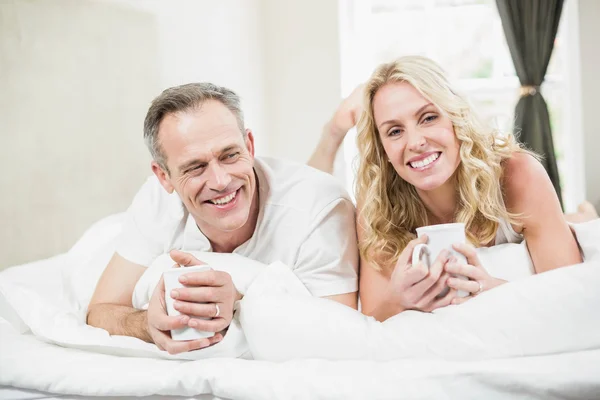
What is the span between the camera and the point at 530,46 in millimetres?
4098

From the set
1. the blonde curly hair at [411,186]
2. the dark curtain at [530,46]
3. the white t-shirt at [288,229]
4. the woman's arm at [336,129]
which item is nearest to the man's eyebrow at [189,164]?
the white t-shirt at [288,229]

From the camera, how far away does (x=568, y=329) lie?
42.5 inches

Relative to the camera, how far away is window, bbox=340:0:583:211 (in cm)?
Answer: 443

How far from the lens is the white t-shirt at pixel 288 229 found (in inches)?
60.4

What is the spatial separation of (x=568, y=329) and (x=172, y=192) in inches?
39.9

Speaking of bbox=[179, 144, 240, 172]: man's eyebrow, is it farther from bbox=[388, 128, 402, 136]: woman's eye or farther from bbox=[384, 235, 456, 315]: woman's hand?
bbox=[384, 235, 456, 315]: woman's hand

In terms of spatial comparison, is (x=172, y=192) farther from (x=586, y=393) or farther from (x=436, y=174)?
(x=586, y=393)

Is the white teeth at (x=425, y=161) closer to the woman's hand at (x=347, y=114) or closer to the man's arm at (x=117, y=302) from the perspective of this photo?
the man's arm at (x=117, y=302)

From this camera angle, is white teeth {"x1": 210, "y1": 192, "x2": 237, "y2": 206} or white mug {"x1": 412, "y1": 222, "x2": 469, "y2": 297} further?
white teeth {"x1": 210, "y1": 192, "x2": 237, "y2": 206}

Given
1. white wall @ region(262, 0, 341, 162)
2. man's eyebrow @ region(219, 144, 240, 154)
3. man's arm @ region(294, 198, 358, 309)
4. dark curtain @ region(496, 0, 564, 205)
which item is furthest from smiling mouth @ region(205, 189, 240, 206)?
white wall @ region(262, 0, 341, 162)

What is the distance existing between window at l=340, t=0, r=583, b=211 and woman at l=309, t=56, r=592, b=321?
2.93 metres

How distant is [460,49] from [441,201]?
321 cm

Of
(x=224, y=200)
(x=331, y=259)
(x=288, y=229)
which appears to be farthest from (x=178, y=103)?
(x=331, y=259)

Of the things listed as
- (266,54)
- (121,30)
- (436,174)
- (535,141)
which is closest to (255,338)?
(436,174)
